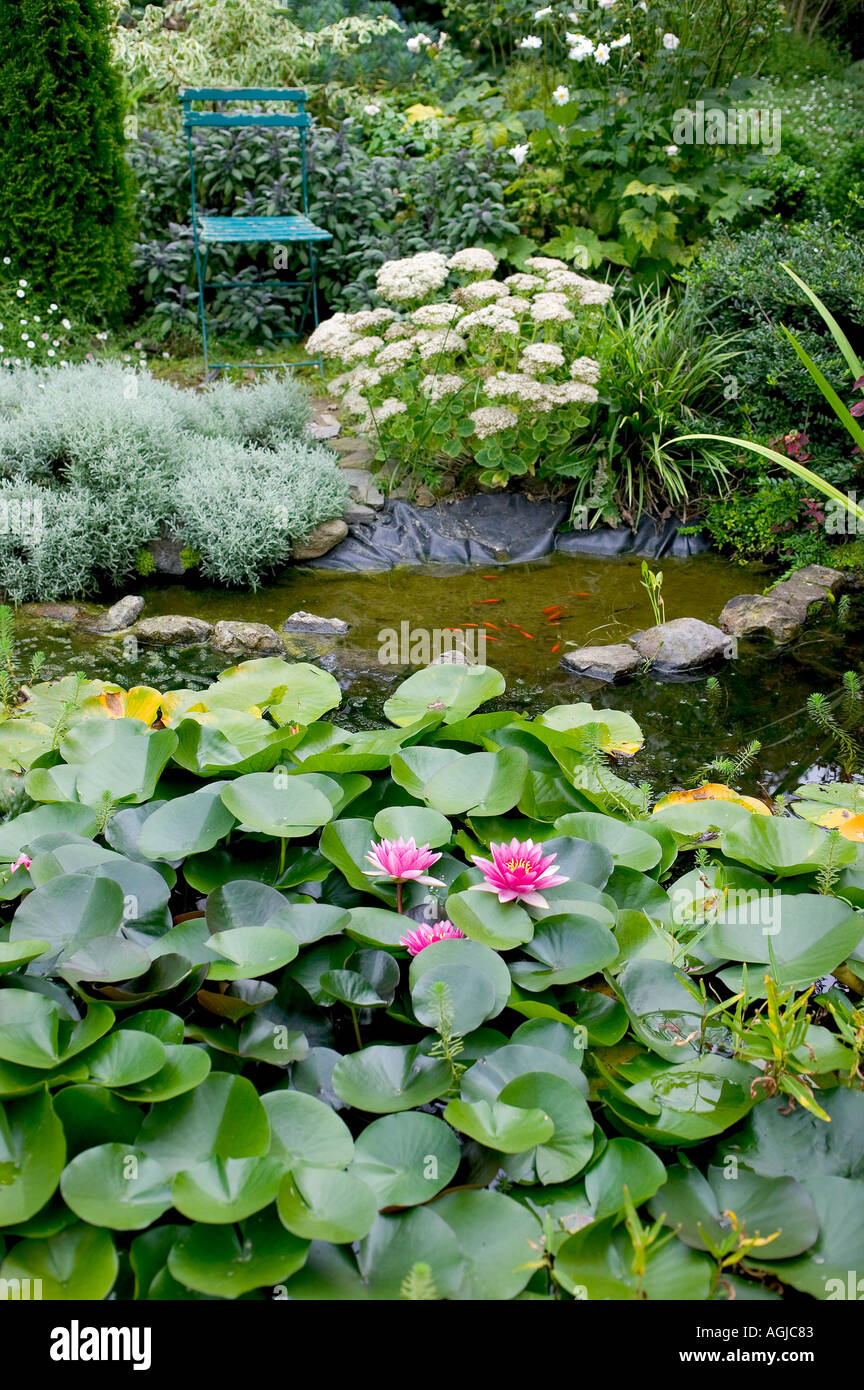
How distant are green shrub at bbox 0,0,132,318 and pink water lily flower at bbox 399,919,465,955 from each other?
18.7ft

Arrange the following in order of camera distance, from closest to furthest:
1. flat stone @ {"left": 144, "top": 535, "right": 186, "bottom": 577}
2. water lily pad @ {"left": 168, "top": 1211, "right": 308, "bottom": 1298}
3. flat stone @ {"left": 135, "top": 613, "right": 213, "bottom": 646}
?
water lily pad @ {"left": 168, "top": 1211, "right": 308, "bottom": 1298}, flat stone @ {"left": 135, "top": 613, "right": 213, "bottom": 646}, flat stone @ {"left": 144, "top": 535, "right": 186, "bottom": 577}

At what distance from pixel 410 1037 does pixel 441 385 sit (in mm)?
3610

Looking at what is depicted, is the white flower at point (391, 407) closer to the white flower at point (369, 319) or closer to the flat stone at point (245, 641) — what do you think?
the white flower at point (369, 319)

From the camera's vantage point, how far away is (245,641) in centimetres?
362

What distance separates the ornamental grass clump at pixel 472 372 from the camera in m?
4.38

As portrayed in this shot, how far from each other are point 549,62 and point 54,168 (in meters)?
3.87

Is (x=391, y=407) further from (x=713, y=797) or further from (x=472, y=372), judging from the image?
(x=713, y=797)

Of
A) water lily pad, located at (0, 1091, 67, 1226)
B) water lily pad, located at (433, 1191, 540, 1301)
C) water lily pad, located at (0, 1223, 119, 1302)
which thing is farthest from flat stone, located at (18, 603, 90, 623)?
water lily pad, located at (433, 1191, 540, 1301)

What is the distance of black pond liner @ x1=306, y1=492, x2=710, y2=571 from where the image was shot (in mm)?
4578

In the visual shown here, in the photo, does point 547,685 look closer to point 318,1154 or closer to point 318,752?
point 318,752

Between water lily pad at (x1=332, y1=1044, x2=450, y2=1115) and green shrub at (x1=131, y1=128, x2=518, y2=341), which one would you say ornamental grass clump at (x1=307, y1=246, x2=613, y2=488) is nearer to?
green shrub at (x1=131, y1=128, x2=518, y2=341)

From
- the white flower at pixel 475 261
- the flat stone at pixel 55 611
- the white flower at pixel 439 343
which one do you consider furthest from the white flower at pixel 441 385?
the flat stone at pixel 55 611
